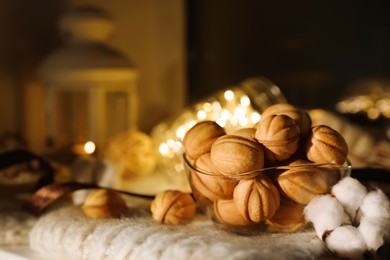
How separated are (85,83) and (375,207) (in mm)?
688

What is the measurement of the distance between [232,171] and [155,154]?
50 centimetres

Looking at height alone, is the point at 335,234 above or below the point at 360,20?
below

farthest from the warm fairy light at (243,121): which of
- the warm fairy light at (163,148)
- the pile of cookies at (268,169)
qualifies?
the pile of cookies at (268,169)

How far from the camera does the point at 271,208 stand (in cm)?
56

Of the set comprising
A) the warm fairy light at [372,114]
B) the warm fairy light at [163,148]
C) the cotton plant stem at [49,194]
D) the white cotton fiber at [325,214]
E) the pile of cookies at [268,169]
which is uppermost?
the pile of cookies at [268,169]

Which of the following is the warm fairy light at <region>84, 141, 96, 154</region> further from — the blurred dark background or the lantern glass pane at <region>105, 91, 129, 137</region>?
the blurred dark background

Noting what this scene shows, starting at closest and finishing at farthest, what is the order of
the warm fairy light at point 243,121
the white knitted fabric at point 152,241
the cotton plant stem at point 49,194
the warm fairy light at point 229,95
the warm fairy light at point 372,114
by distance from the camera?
the white knitted fabric at point 152,241 < the cotton plant stem at point 49,194 < the warm fairy light at point 243,121 < the warm fairy light at point 229,95 < the warm fairy light at point 372,114

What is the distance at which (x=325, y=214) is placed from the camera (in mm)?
553

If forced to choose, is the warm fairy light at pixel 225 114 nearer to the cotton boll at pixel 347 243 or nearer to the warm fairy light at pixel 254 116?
the warm fairy light at pixel 254 116

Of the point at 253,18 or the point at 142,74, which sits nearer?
the point at 142,74

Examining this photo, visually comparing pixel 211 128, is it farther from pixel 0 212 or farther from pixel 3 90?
pixel 3 90

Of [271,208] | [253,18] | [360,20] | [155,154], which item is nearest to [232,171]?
[271,208]

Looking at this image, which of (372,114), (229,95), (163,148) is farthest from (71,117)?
(372,114)

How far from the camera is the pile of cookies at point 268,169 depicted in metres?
0.56
